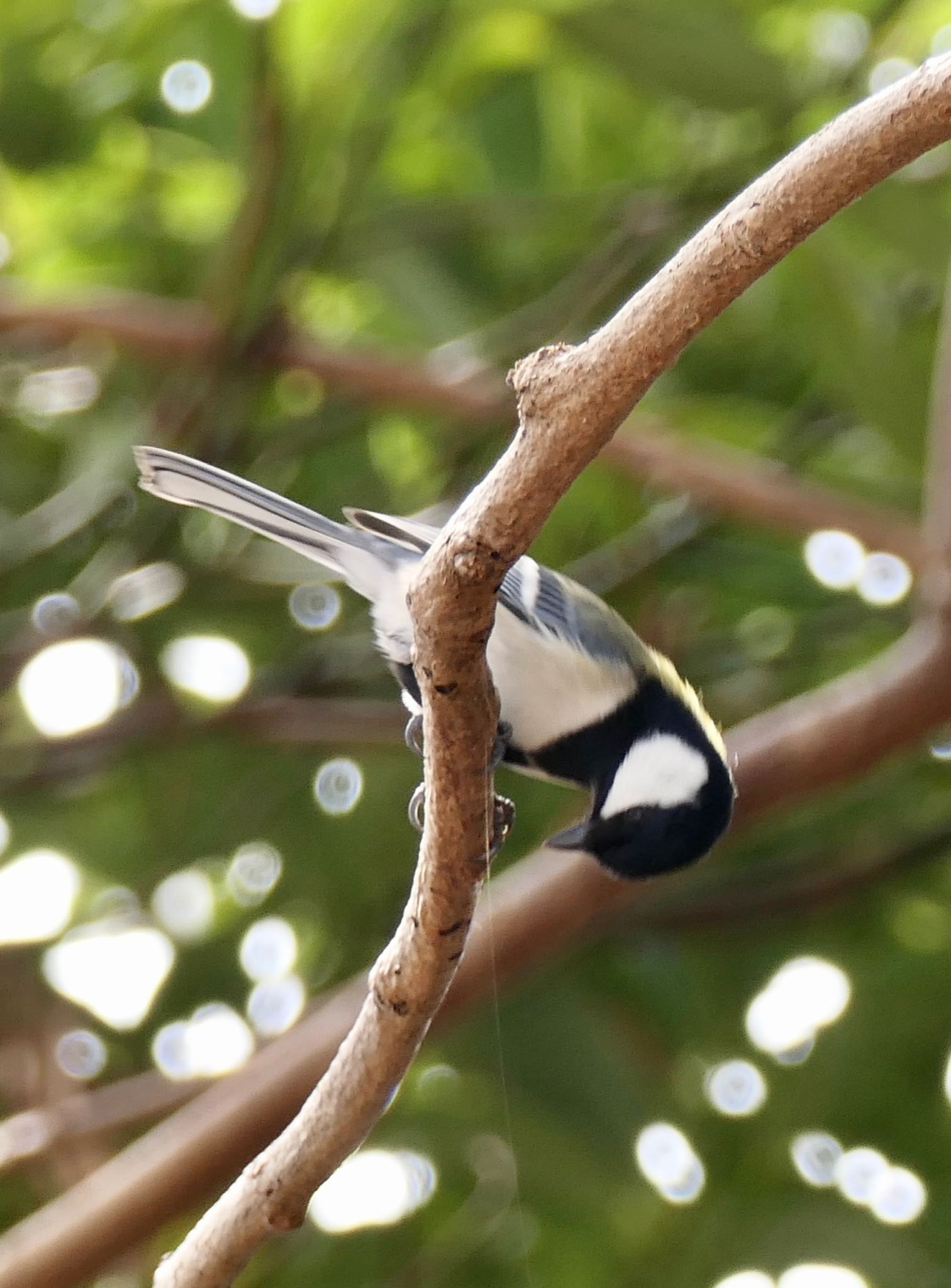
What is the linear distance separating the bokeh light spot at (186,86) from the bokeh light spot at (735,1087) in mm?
1369

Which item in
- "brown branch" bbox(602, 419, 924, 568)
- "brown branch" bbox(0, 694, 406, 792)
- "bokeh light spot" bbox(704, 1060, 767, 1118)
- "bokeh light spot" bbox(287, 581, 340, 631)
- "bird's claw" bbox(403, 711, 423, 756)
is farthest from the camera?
"bokeh light spot" bbox(287, 581, 340, 631)

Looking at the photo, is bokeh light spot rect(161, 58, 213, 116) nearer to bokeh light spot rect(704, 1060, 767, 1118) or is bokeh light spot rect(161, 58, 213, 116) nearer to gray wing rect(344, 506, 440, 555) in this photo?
gray wing rect(344, 506, 440, 555)

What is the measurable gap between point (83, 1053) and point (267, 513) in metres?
→ 1.14

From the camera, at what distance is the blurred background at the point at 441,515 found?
1.85 m

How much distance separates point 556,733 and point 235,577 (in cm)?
83

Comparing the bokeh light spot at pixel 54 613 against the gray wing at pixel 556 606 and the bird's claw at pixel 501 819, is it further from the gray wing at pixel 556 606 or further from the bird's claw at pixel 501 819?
the bird's claw at pixel 501 819

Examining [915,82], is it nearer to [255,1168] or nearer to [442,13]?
[255,1168]

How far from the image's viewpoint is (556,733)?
1.52 meters

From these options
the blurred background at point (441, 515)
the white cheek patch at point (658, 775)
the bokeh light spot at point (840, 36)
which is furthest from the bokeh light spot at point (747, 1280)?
the bokeh light spot at point (840, 36)

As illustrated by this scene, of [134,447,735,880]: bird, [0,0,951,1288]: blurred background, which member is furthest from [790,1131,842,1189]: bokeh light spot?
[134,447,735,880]: bird

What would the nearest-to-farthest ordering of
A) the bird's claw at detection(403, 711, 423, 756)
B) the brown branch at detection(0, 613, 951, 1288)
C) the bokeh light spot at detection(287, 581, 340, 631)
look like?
the bird's claw at detection(403, 711, 423, 756)
the brown branch at detection(0, 613, 951, 1288)
the bokeh light spot at detection(287, 581, 340, 631)

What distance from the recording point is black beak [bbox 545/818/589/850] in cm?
146

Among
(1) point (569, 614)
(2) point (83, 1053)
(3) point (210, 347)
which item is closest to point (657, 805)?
(1) point (569, 614)

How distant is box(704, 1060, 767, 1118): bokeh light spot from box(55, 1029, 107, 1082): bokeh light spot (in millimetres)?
822
